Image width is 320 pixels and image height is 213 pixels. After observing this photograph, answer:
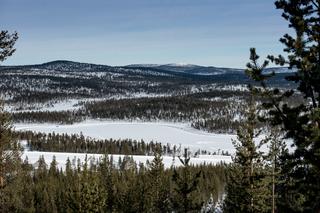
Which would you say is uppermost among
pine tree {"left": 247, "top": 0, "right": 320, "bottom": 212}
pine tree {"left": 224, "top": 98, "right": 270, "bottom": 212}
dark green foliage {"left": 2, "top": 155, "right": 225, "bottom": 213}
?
pine tree {"left": 247, "top": 0, "right": 320, "bottom": 212}

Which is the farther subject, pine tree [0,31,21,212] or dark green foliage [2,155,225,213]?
dark green foliage [2,155,225,213]

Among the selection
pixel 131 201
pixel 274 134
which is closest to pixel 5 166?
pixel 274 134

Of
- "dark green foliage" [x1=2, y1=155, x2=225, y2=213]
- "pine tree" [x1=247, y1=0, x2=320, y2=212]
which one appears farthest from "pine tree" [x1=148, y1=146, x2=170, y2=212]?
"pine tree" [x1=247, y1=0, x2=320, y2=212]

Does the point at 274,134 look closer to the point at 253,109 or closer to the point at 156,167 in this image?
the point at 253,109

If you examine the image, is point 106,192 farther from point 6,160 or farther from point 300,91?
point 300,91

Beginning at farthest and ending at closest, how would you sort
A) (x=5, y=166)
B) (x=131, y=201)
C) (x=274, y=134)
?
(x=131, y=201)
(x=274, y=134)
(x=5, y=166)

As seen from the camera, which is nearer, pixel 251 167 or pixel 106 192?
pixel 251 167

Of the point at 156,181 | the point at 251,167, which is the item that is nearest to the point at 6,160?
the point at 251,167

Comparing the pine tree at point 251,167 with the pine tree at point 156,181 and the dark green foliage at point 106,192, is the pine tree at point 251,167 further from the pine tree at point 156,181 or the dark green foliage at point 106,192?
the pine tree at point 156,181

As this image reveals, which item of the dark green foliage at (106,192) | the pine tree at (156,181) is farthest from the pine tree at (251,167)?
the pine tree at (156,181)

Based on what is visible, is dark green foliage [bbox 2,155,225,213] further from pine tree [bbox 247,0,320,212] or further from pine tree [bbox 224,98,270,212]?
pine tree [bbox 247,0,320,212]

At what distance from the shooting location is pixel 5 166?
24.7m

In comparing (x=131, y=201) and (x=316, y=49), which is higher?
(x=316, y=49)

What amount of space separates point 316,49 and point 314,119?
2.18 m
